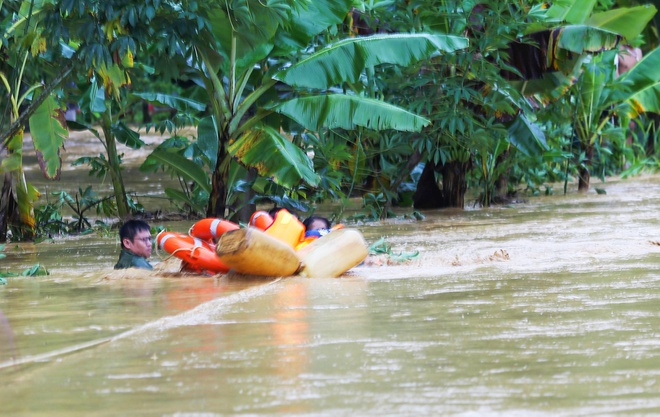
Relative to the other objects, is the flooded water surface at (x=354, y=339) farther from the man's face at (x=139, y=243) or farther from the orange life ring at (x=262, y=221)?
the orange life ring at (x=262, y=221)

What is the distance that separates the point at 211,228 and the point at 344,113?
105 inches

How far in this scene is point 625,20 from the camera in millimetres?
14422

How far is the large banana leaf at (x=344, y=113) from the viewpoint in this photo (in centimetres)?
1046

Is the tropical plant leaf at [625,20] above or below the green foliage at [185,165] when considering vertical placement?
above

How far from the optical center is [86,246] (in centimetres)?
1088

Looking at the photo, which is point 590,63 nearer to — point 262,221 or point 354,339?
point 262,221

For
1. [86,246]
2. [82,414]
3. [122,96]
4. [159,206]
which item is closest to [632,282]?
[82,414]

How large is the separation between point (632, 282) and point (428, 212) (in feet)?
23.7

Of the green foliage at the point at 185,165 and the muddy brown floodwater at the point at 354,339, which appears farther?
the green foliage at the point at 185,165

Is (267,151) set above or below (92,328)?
above

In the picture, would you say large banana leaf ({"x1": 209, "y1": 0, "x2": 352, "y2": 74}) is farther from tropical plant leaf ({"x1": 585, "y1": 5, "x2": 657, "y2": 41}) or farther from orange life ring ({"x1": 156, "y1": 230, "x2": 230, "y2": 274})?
tropical plant leaf ({"x1": 585, "y1": 5, "x2": 657, "y2": 41})

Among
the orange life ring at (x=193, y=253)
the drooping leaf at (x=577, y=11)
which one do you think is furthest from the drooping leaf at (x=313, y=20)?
the drooping leaf at (x=577, y=11)

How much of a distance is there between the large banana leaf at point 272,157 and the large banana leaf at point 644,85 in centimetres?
860

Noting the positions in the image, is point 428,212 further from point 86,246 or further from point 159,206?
point 86,246
